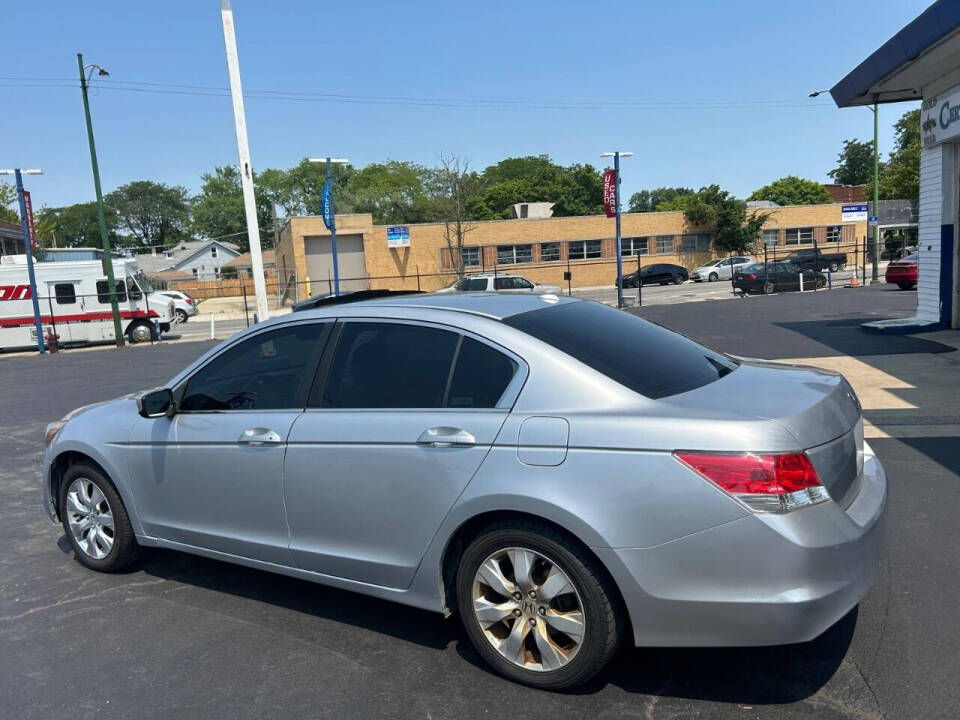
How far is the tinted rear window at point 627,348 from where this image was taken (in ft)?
10.7

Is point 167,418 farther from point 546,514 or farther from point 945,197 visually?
point 945,197

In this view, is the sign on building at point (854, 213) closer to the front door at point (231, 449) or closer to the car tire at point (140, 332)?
the car tire at point (140, 332)

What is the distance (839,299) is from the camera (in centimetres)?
2288

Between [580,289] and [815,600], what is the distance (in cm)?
4662

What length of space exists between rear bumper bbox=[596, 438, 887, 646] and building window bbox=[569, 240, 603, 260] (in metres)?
48.6

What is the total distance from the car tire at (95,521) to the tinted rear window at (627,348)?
2815 millimetres

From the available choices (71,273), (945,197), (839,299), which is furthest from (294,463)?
(71,273)

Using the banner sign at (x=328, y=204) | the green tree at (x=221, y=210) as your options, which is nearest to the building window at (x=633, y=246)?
the banner sign at (x=328, y=204)

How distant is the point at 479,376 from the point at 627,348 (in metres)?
0.74

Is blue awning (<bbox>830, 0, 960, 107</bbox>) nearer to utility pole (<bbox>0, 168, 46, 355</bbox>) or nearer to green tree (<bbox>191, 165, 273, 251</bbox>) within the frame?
utility pole (<bbox>0, 168, 46, 355</bbox>)

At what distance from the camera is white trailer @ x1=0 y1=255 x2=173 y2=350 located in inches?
982

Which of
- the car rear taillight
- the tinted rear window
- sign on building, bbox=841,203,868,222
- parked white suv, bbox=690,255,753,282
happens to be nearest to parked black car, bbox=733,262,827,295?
sign on building, bbox=841,203,868,222

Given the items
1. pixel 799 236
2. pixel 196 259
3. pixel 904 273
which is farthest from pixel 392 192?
pixel 904 273

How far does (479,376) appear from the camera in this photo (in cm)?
334
